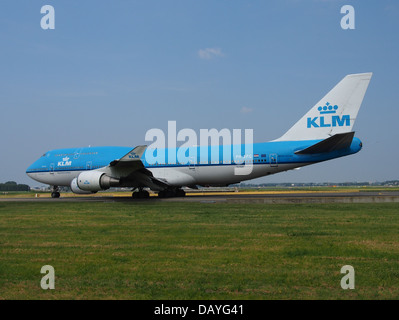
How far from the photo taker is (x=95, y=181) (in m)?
26.2

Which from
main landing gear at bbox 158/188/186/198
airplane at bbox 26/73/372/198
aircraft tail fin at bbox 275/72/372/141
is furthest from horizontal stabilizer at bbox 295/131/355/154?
main landing gear at bbox 158/188/186/198

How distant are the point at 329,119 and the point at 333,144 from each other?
2.94 m

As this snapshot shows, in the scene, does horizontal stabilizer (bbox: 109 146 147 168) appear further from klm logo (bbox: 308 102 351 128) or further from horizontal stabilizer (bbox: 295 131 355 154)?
klm logo (bbox: 308 102 351 128)

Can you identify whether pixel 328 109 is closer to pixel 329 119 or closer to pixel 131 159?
pixel 329 119

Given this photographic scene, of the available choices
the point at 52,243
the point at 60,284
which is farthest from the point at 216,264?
the point at 52,243

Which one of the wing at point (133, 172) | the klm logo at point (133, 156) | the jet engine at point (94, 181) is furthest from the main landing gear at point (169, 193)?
the klm logo at point (133, 156)

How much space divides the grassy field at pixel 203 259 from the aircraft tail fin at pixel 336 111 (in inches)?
539

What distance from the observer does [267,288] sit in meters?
5.92

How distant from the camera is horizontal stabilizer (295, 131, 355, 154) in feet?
77.4

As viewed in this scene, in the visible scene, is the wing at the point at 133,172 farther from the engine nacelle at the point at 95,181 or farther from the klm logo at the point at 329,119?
the klm logo at the point at 329,119

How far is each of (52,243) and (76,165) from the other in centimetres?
2385

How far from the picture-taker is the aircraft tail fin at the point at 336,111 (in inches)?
1019

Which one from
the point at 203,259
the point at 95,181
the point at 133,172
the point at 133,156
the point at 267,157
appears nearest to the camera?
the point at 203,259

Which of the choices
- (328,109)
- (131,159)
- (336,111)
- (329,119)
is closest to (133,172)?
(131,159)
